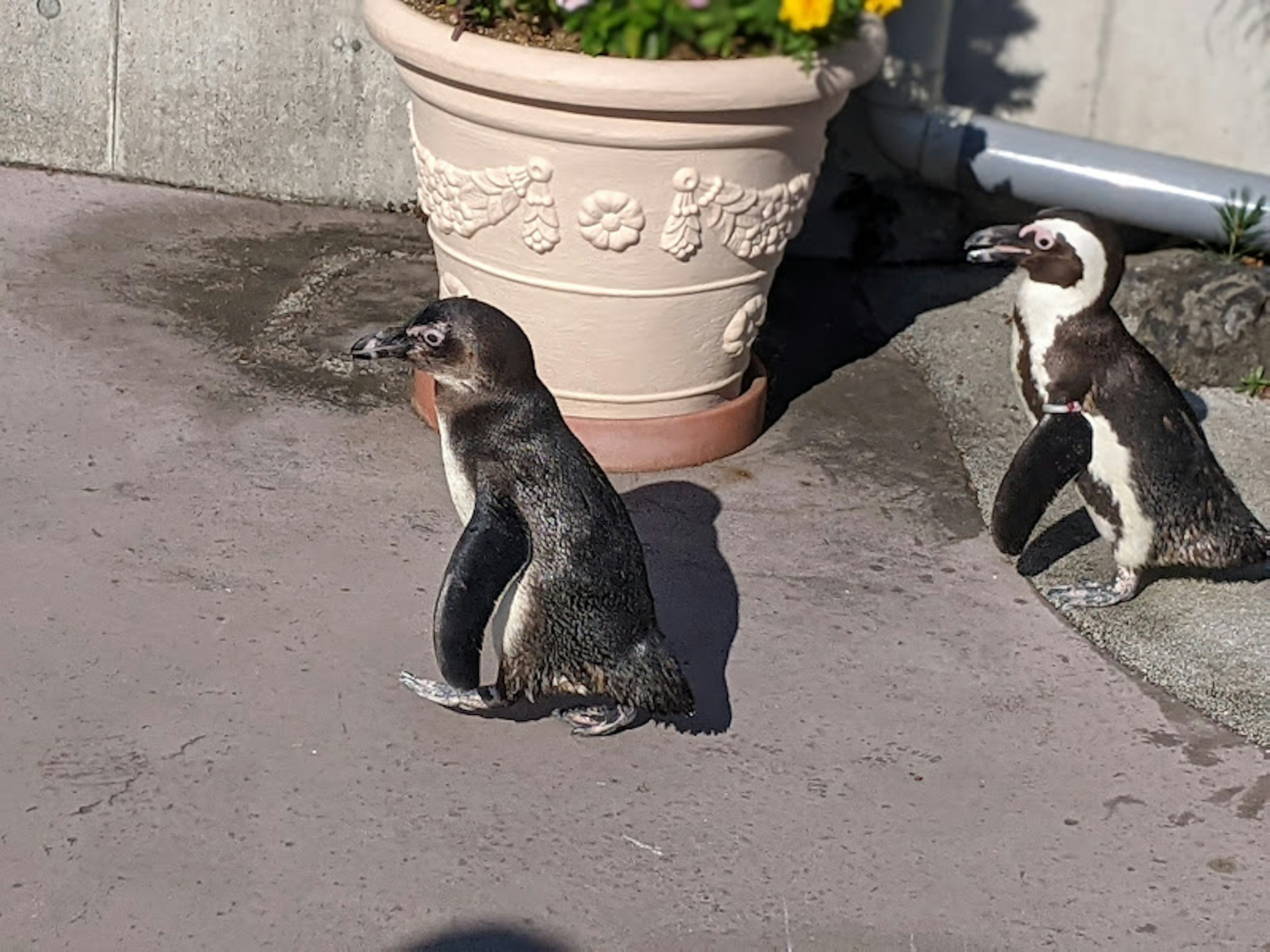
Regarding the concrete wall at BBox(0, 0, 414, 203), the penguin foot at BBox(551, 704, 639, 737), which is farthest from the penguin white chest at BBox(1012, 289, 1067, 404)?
the concrete wall at BBox(0, 0, 414, 203)

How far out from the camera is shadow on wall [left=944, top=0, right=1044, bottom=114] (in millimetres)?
5777

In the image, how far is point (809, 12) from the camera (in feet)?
13.1

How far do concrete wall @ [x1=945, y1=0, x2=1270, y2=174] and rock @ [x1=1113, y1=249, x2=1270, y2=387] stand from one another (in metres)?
0.62

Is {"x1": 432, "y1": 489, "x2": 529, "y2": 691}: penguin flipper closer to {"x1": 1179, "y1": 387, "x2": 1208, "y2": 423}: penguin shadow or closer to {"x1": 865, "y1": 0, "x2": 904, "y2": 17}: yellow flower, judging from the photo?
{"x1": 865, "y1": 0, "x2": 904, "y2": 17}: yellow flower

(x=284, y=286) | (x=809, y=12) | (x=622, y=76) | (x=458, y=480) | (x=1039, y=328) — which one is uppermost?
(x=809, y=12)

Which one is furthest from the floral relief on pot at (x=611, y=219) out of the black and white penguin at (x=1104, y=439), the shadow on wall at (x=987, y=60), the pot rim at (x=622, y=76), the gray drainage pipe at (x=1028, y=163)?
the shadow on wall at (x=987, y=60)

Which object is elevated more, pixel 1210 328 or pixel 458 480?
pixel 458 480

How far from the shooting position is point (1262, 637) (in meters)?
4.09

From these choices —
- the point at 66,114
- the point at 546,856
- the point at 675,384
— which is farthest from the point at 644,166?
the point at 66,114

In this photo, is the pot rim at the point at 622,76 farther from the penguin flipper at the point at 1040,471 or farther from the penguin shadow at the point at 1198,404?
the penguin shadow at the point at 1198,404

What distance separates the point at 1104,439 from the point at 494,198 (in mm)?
1484

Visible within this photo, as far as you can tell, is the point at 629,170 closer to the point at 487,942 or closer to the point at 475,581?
the point at 475,581

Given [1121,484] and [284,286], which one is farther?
[284,286]

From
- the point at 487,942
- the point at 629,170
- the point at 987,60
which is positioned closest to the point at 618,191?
the point at 629,170
